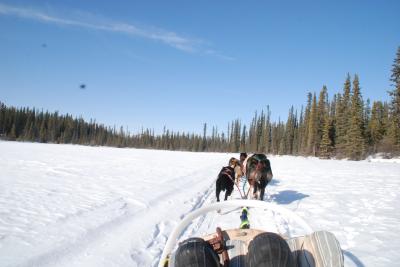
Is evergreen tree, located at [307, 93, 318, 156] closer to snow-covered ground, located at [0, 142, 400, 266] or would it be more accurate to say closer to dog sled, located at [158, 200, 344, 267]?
snow-covered ground, located at [0, 142, 400, 266]

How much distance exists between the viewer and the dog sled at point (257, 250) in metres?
2.59

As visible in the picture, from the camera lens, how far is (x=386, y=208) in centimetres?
969

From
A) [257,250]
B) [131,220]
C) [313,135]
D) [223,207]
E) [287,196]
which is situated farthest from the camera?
[313,135]

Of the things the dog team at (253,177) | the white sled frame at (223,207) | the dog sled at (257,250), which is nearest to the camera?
the dog sled at (257,250)

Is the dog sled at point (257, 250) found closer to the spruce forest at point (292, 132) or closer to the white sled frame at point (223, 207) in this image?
the white sled frame at point (223, 207)

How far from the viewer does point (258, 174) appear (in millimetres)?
9125

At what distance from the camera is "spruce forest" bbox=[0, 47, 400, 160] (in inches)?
→ 2010

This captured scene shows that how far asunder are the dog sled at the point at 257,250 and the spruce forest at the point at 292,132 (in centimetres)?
4542

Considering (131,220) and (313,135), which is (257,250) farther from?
(313,135)

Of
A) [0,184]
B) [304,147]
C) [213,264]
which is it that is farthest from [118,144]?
[213,264]

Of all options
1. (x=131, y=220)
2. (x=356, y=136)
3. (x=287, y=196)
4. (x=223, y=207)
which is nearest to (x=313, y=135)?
(x=356, y=136)

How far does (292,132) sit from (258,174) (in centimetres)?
8716

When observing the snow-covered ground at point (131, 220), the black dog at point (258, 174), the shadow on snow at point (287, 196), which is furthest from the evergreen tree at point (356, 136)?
the black dog at point (258, 174)

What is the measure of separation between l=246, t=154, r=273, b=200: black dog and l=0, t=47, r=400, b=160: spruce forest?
130 feet
